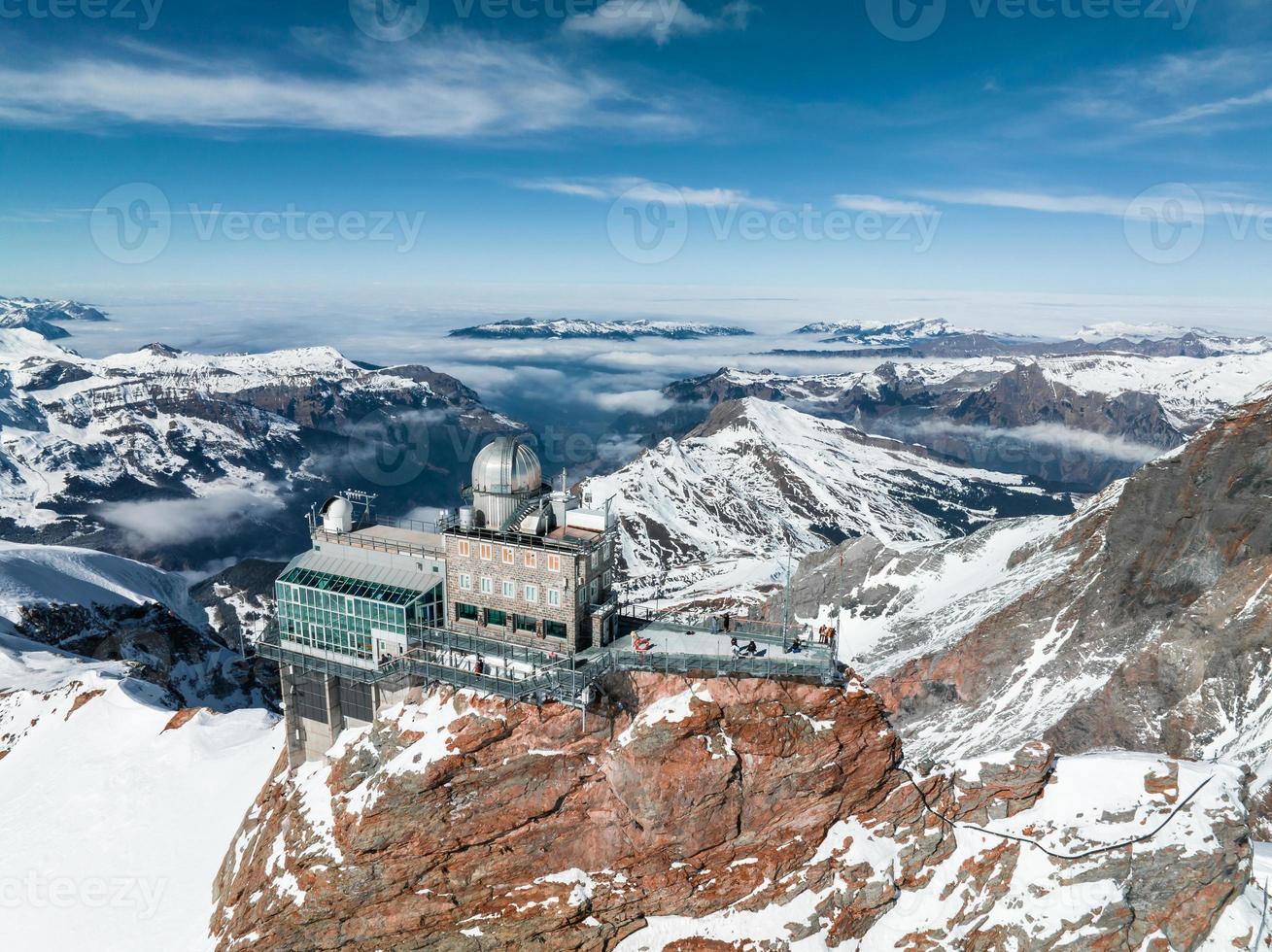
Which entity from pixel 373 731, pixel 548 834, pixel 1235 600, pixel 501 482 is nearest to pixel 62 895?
pixel 373 731

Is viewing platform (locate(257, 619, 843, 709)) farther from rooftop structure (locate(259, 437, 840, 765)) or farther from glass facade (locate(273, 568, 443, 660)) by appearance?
glass facade (locate(273, 568, 443, 660))

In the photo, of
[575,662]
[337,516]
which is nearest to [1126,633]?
[575,662]

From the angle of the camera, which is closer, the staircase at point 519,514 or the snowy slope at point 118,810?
the staircase at point 519,514

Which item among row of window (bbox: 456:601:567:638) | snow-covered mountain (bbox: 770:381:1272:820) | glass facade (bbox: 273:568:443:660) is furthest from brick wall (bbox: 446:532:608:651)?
snow-covered mountain (bbox: 770:381:1272:820)

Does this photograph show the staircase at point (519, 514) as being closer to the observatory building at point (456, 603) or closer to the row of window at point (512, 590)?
the observatory building at point (456, 603)

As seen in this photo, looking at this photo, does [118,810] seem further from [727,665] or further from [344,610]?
[727,665]

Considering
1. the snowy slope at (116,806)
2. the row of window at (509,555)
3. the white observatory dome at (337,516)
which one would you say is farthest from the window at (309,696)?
the row of window at (509,555)

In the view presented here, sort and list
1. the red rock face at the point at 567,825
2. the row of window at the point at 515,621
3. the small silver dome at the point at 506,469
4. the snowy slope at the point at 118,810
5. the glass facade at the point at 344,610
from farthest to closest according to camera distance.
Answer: the snowy slope at the point at 118,810 → the glass facade at the point at 344,610 → the small silver dome at the point at 506,469 → the row of window at the point at 515,621 → the red rock face at the point at 567,825
